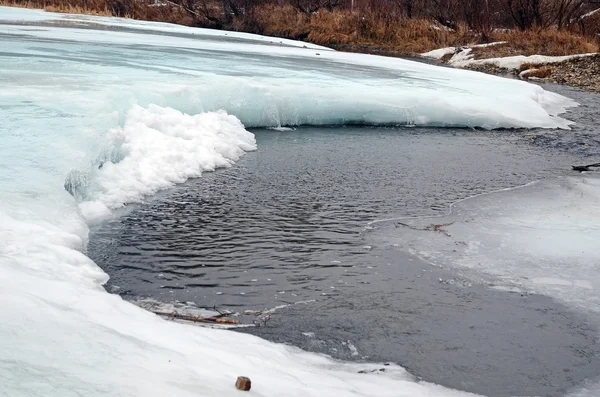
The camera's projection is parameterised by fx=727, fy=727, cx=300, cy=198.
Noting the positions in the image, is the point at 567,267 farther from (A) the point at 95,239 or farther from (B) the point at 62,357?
(B) the point at 62,357

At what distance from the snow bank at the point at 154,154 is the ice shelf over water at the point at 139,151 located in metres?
0.02

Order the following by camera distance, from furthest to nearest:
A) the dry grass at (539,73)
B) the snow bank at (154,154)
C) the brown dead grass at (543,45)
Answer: the brown dead grass at (543,45)
the dry grass at (539,73)
the snow bank at (154,154)

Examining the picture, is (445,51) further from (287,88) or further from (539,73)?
(287,88)

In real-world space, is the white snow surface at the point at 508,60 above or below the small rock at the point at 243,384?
above

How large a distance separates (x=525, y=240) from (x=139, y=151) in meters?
3.06

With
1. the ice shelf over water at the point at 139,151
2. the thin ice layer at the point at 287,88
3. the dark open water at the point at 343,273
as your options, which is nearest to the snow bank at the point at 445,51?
the ice shelf over water at the point at 139,151

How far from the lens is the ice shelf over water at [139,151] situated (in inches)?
86.3

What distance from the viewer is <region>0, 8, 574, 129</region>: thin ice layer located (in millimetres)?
8109

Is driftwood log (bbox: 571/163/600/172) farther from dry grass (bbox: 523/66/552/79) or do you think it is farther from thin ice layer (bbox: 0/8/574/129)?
dry grass (bbox: 523/66/552/79)

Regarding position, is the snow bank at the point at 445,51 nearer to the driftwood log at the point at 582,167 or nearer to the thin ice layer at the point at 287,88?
the thin ice layer at the point at 287,88

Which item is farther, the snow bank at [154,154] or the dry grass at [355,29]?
the dry grass at [355,29]

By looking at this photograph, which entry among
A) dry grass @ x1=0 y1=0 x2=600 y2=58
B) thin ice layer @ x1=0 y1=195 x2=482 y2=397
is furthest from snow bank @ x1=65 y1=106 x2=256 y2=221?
dry grass @ x1=0 y1=0 x2=600 y2=58

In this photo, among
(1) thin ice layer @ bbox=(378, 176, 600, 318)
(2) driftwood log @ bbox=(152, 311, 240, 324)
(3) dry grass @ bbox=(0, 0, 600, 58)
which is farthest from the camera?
(3) dry grass @ bbox=(0, 0, 600, 58)

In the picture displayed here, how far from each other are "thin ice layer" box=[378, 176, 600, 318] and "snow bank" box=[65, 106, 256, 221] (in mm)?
1965
